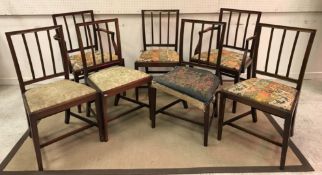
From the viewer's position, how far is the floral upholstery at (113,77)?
2.37 m

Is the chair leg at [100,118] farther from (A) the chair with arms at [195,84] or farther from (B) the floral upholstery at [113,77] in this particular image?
(A) the chair with arms at [195,84]

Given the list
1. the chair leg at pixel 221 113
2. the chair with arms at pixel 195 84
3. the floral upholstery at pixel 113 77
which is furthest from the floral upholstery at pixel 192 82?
the floral upholstery at pixel 113 77

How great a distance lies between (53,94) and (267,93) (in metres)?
1.62

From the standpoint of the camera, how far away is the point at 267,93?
215cm

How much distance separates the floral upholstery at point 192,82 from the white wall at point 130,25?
1.03 metres

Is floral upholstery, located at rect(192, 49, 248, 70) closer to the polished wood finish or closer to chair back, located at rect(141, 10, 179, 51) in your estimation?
the polished wood finish

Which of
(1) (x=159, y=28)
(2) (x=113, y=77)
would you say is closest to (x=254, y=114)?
(2) (x=113, y=77)

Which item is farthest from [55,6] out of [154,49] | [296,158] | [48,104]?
[296,158]

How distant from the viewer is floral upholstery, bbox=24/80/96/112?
2053mm

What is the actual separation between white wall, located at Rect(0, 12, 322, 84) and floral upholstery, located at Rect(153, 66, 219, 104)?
103 cm

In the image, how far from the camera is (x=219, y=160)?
2207 mm

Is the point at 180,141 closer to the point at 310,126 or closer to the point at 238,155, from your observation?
the point at 238,155

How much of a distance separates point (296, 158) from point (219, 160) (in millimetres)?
601

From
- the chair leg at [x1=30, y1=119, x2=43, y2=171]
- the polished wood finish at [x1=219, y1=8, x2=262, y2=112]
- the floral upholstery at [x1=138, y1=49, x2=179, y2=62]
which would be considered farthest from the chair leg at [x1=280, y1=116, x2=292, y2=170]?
the chair leg at [x1=30, y1=119, x2=43, y2=171]
